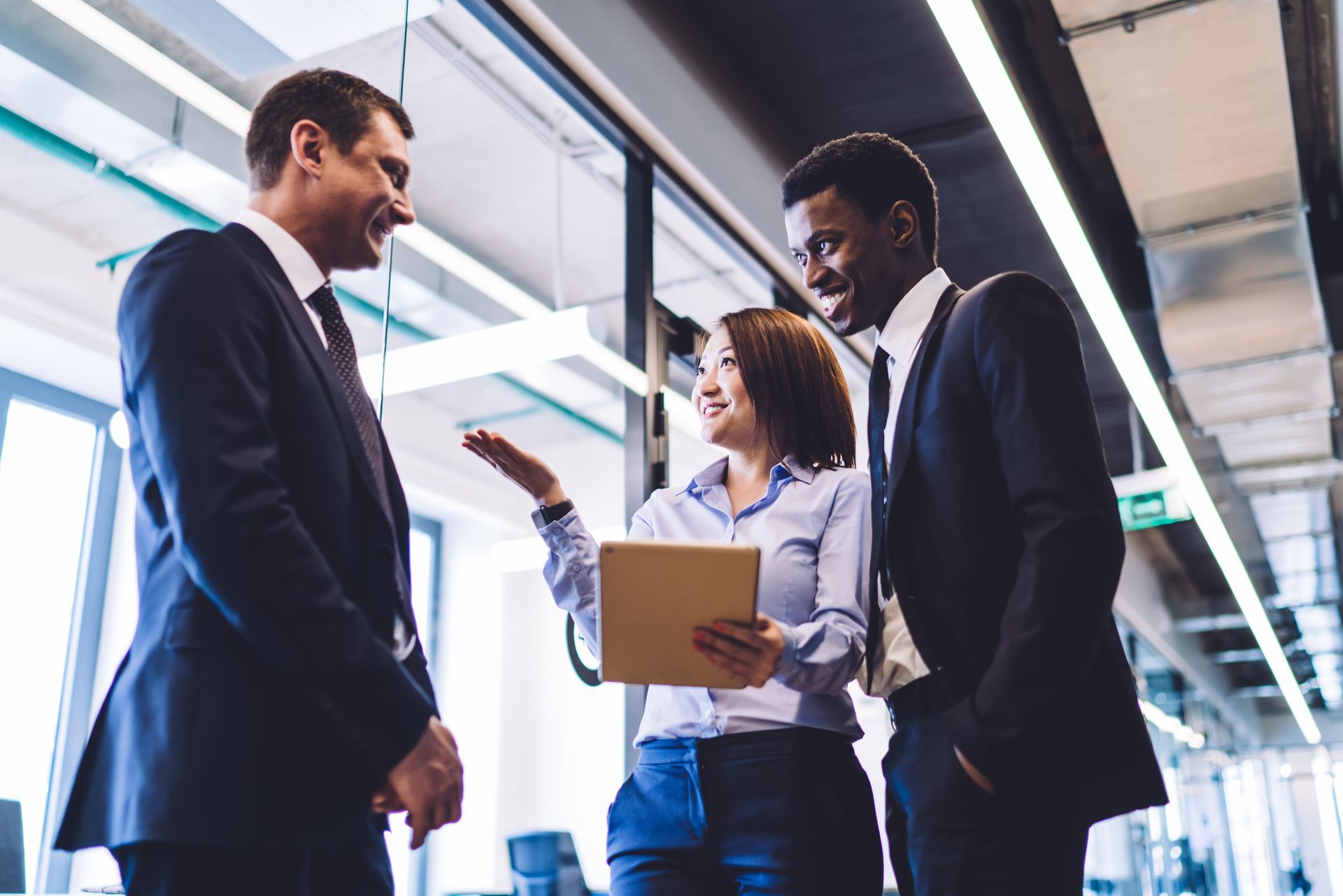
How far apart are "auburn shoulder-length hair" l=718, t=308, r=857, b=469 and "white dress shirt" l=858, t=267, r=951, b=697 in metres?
0.29

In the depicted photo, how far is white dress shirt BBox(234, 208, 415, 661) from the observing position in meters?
1.35

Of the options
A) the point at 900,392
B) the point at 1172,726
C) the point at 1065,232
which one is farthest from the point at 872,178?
the point at 1172,726

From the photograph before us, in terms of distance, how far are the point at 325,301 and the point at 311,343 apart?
162 millimetres

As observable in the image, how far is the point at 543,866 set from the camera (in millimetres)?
4711

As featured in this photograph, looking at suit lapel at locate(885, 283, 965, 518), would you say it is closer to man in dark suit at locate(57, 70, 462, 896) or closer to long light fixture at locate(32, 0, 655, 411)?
man in dark suit at locate(57, 70, 462, 896)

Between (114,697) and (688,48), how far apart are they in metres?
3.35

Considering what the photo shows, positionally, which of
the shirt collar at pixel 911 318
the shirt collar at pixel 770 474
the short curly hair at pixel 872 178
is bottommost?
the shirt collar at pixel 770 474

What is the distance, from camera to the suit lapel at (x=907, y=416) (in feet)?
4.76

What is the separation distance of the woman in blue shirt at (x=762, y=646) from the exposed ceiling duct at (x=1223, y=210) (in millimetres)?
2183

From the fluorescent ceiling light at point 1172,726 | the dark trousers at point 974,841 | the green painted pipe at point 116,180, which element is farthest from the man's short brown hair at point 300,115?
the fluorescent ceiling light at point 1172,726

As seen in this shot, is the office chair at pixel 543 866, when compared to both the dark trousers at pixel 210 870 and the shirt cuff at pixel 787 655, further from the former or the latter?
the dark trousers at pixel 210 870

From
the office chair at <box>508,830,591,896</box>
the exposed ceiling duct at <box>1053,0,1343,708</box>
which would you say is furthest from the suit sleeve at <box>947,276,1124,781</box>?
the office chair at <box>508,830,591,896</box>

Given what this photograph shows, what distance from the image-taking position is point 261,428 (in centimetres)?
115

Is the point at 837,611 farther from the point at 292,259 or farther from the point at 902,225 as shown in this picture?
the point at 292,259
